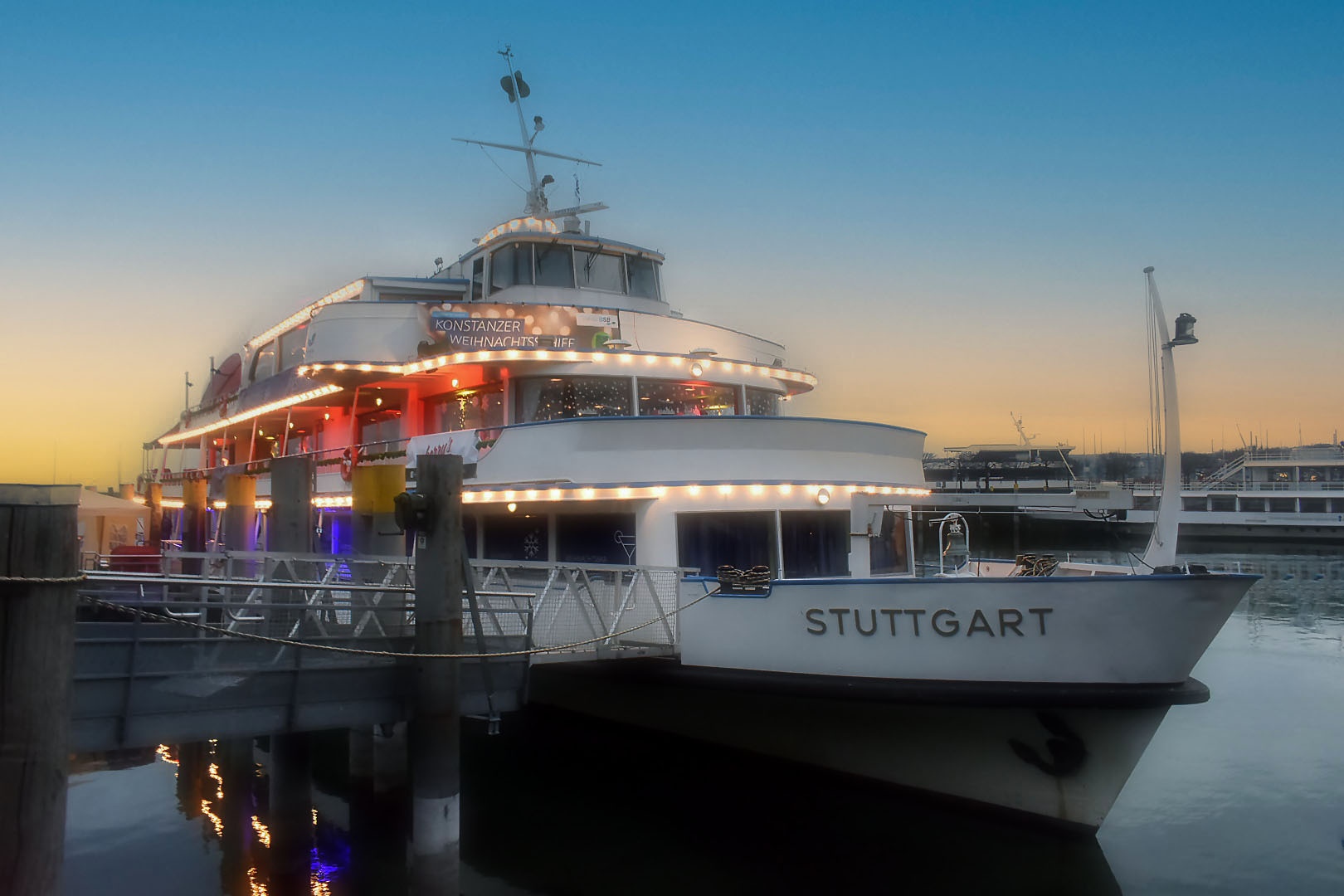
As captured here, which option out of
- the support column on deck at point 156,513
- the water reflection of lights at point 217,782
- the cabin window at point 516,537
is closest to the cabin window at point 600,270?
the cabin window at point 516,537

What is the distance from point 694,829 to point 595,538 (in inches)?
154

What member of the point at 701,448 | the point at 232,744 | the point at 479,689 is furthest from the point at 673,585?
the point at 232,744

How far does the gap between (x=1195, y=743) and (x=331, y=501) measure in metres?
15.9

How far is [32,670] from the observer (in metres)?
4.55

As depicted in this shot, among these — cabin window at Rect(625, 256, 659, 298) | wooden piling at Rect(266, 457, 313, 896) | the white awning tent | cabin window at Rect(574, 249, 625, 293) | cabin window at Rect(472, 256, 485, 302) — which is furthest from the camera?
the white awning tent

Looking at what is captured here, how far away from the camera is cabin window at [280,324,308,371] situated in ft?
65.0

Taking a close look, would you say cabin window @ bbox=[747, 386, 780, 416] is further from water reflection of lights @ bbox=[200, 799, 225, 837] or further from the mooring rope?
water reflection of lights @ bbox=[200, 799, 225, 837]

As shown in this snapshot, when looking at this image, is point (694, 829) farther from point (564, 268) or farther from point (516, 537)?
point (564, 268)

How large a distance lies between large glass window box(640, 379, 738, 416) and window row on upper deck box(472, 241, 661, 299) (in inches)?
148

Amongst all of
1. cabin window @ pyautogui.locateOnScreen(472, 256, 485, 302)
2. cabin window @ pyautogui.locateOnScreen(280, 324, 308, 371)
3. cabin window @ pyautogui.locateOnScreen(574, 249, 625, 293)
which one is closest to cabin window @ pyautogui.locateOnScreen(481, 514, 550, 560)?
cabin window @ pyautogui.locateOnScreen(574, 249, 625, 293)

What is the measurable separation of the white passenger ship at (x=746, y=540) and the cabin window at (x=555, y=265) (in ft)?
0.11

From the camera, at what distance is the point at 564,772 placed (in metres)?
13.3

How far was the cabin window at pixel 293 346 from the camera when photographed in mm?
→ 19812

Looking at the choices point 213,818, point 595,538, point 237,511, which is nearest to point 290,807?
point 213,818
